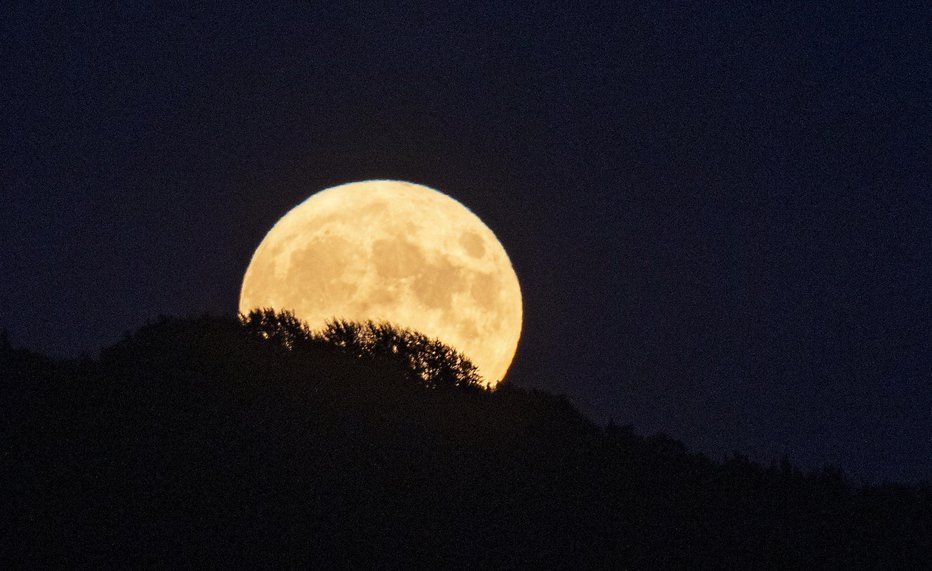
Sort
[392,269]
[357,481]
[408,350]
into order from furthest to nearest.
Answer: [392,269]
[408,350]
[357,481]

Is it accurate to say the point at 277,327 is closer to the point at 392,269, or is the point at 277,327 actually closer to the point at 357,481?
the point at 392,269

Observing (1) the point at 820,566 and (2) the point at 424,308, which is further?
(2) the point at 424,308

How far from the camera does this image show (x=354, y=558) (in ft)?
29.1

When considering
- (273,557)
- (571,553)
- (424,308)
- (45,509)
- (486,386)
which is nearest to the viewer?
(273,557)

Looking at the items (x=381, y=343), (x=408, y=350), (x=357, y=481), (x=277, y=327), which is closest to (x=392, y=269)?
(x=381, y=343)

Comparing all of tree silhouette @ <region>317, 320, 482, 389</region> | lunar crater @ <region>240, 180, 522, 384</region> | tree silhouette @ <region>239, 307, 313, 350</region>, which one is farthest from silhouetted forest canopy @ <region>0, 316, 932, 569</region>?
lunar crater @ <region>240, 180, 522, 384</region>

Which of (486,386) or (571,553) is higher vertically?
(486,386)

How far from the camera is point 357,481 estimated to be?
10555mm

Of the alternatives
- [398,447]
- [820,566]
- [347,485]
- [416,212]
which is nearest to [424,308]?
[416,212]

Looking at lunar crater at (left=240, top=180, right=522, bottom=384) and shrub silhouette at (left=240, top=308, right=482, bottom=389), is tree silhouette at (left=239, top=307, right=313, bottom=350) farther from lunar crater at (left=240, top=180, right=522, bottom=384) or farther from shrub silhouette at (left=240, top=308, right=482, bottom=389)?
lunar crater at (left=240, top=180, right=522, bottom=384)

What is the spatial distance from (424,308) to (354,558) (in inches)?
378

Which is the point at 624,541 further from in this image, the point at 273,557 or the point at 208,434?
the point at 208,434

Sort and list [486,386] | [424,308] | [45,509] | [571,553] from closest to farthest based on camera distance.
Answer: [45,509], [571,553], [486,386], [424,308]

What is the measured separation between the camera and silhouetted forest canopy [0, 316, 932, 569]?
912 centimetres
